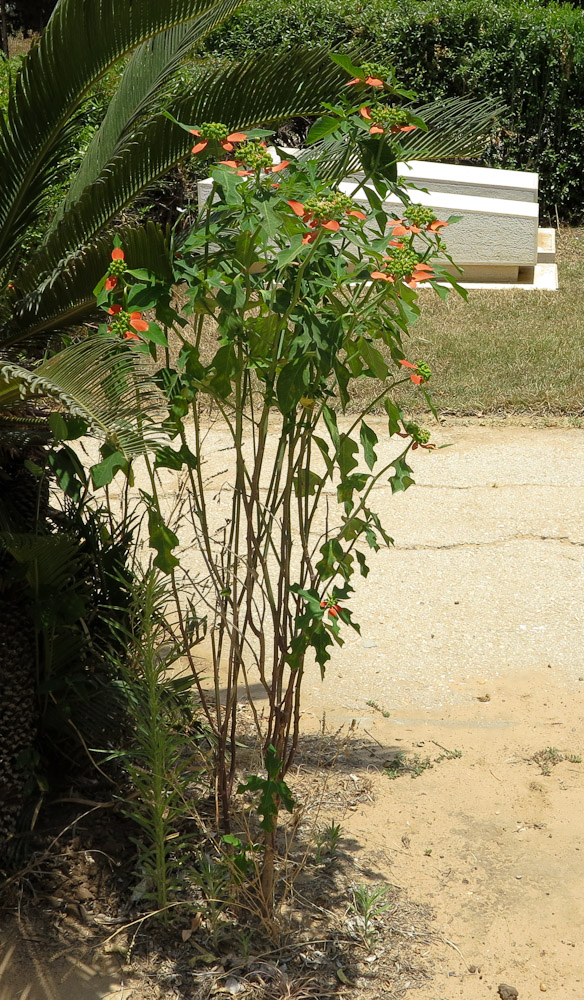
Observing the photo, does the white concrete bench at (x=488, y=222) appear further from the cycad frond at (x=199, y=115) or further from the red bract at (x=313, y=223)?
the red bract at (x=313, y=223)

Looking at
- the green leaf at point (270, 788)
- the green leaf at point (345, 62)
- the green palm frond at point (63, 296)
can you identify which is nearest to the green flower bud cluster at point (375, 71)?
the green leaf at point (345, 62)

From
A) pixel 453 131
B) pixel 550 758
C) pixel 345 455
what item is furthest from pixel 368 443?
pixel 550 758

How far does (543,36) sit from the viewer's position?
10.0m

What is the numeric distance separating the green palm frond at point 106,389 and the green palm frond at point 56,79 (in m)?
0.81

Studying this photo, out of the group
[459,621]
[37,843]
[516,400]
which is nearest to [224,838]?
[37,843]

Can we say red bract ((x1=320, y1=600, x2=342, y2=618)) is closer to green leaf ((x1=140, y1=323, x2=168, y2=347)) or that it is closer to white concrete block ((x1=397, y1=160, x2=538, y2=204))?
green leaf ((x1=140, y1=323, x2=168, y2=347))

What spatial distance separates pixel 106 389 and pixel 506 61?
9694 millimetres

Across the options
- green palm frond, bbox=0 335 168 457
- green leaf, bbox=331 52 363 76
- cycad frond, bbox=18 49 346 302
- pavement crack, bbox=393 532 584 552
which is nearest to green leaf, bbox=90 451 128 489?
green palm frond, bbox=0 335 168 457

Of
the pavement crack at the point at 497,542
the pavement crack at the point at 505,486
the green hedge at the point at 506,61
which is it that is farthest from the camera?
the green hedge at the point at 506,61

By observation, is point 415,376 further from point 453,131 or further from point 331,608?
point 453,131

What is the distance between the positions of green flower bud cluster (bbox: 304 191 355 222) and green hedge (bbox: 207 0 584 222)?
8.98 metres

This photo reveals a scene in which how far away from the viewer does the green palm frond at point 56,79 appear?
99.0 inches

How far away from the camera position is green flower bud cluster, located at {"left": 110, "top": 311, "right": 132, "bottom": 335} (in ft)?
6.45

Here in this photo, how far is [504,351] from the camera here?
6.79 metres
